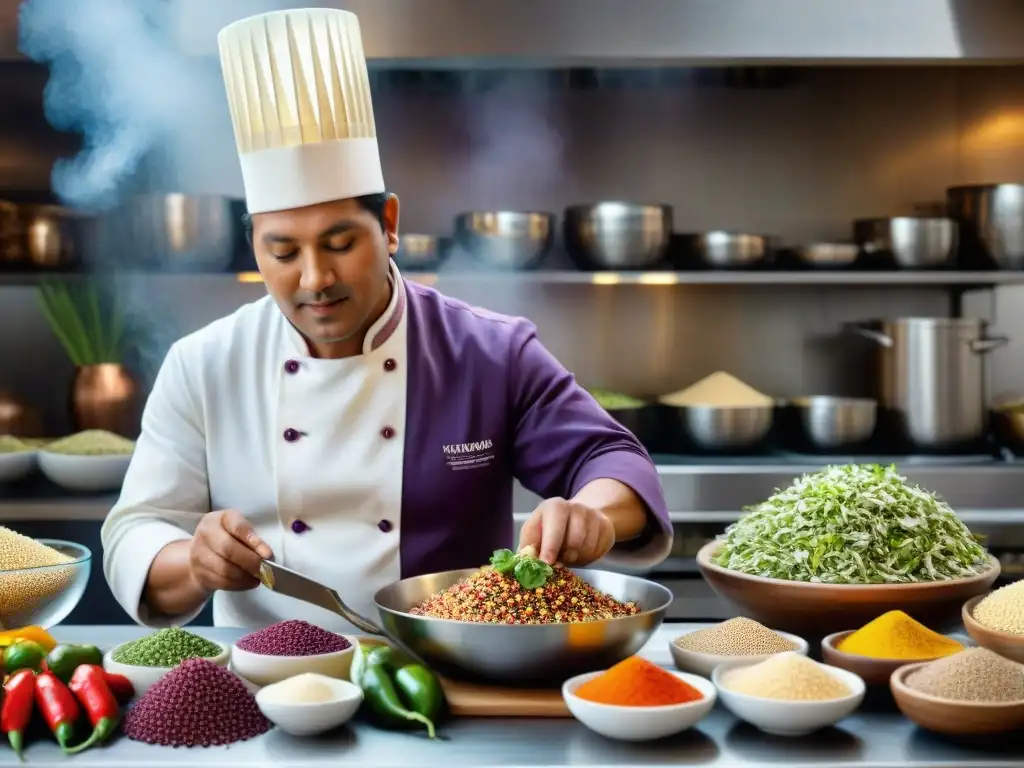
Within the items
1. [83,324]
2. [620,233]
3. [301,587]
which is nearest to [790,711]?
[301,587]

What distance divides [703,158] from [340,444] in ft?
8.00

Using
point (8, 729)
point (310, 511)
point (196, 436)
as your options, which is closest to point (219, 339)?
point (196, 436)

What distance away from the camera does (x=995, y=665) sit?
55.9 inches

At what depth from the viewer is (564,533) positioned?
1.73 m

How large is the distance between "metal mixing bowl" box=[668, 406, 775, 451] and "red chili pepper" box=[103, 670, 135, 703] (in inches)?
98.7

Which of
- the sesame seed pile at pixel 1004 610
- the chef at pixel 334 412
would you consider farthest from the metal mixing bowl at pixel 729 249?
the sesame seed pile at pixel 1004 610

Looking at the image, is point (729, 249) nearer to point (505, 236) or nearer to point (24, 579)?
point (505, 236)

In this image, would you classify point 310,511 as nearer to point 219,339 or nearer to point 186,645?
point 219,339

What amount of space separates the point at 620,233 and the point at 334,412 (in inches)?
70.5

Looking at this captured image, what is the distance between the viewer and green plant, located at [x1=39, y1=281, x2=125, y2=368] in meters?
3.97

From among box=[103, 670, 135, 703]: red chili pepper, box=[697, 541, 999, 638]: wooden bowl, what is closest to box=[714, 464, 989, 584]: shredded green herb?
box=[697, 541, 999, 638]: wooden bowl

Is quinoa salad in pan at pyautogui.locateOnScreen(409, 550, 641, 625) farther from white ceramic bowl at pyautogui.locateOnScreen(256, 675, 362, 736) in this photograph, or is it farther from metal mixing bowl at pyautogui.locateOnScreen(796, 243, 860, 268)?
metal mixing bowl at pyautogui.locateOnScreen(796, 243, 860, 268)

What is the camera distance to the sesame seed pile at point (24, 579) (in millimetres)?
1813

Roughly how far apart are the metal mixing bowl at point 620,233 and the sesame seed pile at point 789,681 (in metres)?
2.44
